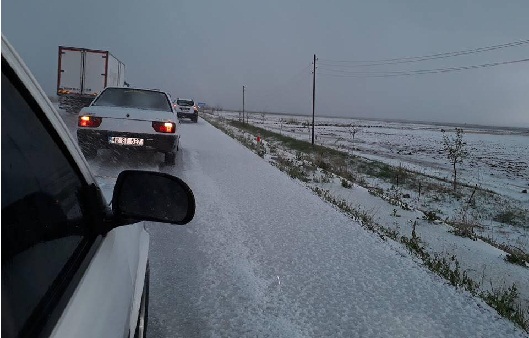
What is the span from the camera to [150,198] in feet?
5.24

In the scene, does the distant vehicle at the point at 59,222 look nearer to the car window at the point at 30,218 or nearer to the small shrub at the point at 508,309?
the car window at the point at 30,218

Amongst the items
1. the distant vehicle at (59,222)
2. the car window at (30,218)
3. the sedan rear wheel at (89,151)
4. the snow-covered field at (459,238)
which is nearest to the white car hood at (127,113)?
the sedan rear wheel at (89,151)

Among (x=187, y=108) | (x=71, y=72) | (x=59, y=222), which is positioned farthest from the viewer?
(x=187, y=108)

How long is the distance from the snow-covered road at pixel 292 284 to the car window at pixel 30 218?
1106mm

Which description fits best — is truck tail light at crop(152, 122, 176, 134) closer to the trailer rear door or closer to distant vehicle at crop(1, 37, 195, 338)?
distant vehicle at crop(1, 37, 195, 338)

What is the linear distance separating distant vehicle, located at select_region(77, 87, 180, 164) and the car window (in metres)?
7.04

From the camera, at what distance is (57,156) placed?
1331 mm

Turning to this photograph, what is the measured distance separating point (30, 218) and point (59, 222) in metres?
0.18

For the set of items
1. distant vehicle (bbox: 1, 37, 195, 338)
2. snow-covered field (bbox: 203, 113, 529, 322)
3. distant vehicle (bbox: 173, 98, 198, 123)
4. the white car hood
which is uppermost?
distant vehicle (bbox: 173, 98, 198, 123)

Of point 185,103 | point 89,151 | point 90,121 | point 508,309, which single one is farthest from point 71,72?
point 508,309

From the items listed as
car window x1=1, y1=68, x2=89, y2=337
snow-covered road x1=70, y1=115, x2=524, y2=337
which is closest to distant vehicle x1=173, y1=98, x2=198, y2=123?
snow-covered road x1=70, y1=115, x2=524, y2=337

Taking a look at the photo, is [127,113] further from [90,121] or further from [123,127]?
[90,121]

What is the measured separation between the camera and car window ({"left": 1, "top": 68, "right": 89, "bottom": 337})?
36.2 inches

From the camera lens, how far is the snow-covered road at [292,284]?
284 cm
